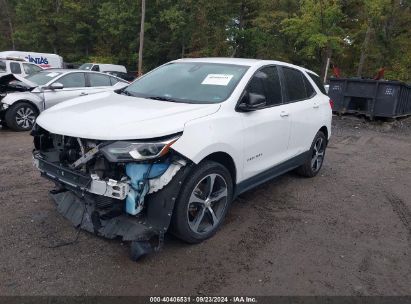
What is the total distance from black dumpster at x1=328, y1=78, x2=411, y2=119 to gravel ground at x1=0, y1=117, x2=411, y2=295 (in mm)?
7462

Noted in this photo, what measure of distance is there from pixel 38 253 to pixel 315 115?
160 inches

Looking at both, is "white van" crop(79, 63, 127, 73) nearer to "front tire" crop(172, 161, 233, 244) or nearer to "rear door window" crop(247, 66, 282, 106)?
"rear door window" crop(247, 66, 282, 106)

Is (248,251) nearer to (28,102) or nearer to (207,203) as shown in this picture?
(207,203)

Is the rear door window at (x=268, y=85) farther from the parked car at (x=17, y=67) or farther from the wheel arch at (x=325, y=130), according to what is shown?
the parked car at (x=17, y=67)

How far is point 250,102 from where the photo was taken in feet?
13.2

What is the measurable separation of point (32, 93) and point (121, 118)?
6.63 metres

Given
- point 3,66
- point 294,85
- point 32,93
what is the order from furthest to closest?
point 3,66 → point 32,93 → point 294,85

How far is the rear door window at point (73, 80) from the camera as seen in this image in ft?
31.8

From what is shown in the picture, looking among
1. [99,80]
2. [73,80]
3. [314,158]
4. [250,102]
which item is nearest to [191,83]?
[250,102]

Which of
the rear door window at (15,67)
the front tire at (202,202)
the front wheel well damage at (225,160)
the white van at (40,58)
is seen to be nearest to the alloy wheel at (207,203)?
the front tire at (202,202)

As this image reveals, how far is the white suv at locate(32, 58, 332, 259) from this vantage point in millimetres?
3217

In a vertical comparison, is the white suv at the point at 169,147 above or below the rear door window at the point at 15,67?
above

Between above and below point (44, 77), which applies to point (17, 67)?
below

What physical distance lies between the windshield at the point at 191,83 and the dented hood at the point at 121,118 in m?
0.26
